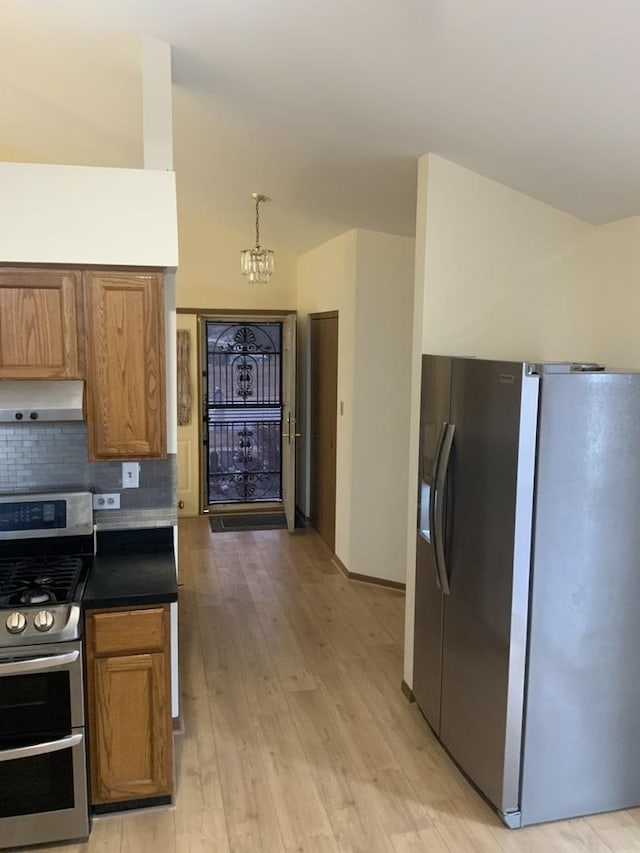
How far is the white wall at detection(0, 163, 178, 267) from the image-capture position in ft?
8.33

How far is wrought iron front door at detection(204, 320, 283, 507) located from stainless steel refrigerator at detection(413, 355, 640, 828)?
4485 millimetres

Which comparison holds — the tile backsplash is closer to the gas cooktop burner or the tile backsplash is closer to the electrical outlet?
Answer: the electrical outlet

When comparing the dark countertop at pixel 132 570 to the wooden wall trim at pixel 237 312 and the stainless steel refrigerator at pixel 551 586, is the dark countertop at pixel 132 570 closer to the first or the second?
the stainless steel refrigerator at pixel 551 586

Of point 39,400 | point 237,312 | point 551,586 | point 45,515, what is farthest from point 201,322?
point 551,586

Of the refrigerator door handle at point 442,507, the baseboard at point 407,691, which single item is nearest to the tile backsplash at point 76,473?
the refrigerator door handle at point 442,507

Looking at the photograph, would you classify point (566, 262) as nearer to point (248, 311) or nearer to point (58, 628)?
point (58, 628)

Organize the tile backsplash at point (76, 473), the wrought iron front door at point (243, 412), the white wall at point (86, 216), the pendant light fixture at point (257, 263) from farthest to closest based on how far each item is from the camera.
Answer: the wrought iron front door at point (243, 412), the pendant light fixture at point (257, 263), the tile backsplash at point (76, 473), the white wall at point (86, 216)

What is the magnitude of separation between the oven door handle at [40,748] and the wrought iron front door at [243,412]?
4650 mm

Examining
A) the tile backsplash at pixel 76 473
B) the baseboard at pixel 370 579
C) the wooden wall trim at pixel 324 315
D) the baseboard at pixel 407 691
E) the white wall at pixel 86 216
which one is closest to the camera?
the white wall at pixel 86 216

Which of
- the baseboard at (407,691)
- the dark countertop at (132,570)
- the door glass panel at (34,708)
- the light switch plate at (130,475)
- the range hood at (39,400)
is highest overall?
the range hood at (39,400)

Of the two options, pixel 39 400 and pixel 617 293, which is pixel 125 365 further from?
pixel 617 293

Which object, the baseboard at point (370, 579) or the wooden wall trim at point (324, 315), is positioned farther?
the wooden wall trim at point (324, 315)

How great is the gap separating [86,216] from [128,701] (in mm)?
1804

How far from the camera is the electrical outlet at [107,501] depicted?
9.97 feet
